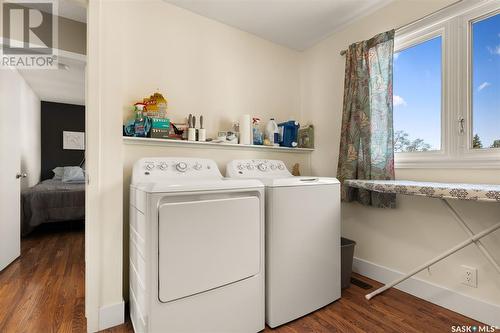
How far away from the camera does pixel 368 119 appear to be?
6.70 feet

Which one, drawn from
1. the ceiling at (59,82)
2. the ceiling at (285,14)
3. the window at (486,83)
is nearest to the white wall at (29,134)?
the ceiling at (59,82)

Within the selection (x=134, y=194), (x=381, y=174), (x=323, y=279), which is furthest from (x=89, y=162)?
(x=381, y=174)

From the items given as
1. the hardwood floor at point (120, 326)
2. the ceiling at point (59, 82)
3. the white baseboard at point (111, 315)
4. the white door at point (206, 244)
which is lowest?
the hardwood floor at point (120, 326)

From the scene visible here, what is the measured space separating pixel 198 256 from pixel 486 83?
6.93ft

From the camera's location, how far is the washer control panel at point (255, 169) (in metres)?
2.08

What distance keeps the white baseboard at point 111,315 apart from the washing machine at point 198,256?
0.11m

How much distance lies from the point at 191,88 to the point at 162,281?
1584 mm

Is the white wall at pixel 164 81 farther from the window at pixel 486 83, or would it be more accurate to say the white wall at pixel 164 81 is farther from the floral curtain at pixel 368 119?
the window at pixel 486 83

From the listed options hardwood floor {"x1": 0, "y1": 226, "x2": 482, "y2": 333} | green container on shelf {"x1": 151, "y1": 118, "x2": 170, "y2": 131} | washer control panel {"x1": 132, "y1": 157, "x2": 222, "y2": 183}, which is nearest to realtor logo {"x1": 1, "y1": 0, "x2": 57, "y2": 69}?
green container on shelf {"x1": 151, "y1": 118, "x2": 170, "y2": 131}

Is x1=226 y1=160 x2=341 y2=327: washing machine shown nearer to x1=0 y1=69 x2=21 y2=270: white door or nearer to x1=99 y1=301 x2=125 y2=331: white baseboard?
x1=99 y1=301 x2=125 y2=331: white baseboard

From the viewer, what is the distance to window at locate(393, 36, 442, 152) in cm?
185

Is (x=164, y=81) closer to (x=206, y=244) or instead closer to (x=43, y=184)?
(x=206, y=244)

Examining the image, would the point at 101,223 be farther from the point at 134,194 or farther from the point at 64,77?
the point at 64,77

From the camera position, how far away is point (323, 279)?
171 cm
